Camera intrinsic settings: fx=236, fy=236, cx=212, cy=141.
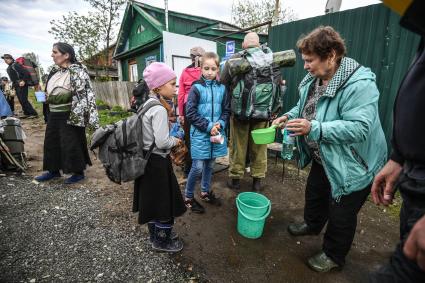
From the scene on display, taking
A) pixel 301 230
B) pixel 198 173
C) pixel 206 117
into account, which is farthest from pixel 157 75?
→ pixel 301 230

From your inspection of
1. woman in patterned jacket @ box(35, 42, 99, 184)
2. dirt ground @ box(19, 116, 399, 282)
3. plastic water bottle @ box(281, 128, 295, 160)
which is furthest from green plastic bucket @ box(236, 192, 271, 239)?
woman in patterned jacket @ box(35, 42, 99, 184)

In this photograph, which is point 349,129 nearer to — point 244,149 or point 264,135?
point 264,135

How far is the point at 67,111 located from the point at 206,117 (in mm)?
2181

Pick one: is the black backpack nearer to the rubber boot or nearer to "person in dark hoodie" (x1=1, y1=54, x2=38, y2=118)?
the rubber boot

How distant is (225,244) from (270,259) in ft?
1.61

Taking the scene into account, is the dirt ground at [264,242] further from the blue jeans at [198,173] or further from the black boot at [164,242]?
the blue jeans at [198,173]

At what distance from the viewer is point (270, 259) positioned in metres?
2.38

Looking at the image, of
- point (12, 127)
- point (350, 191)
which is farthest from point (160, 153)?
point (12, 127)

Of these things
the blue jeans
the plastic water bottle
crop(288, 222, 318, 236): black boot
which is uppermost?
the plastic water bottle

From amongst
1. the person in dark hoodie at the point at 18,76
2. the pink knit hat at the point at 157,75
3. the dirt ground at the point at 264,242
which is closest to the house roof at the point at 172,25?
the person in dark hoodie at the point at 18,76

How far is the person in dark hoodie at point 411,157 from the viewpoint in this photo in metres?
0.78

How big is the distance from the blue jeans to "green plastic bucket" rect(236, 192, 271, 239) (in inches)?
26.4

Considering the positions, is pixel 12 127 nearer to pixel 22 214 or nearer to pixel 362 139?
pixel 22 214

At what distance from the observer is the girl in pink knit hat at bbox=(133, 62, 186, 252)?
2.10 metres
